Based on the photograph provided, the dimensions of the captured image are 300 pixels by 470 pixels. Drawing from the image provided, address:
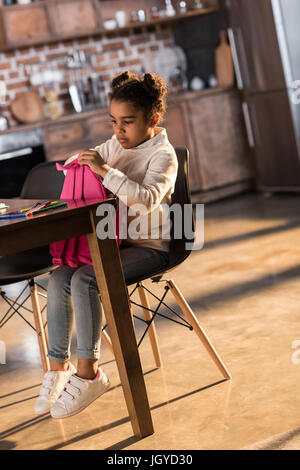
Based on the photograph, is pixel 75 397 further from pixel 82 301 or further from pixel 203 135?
pixel 203 135

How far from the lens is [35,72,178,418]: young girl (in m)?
2.01

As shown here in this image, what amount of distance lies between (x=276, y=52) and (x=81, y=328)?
392 cm

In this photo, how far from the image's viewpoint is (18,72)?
5.91m

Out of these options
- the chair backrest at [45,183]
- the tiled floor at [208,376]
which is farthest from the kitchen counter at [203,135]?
the chair backrest at [45,183]

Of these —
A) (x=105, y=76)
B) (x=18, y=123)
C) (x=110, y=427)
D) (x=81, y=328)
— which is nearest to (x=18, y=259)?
(x=81, y=328)

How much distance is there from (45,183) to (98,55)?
3862 mm

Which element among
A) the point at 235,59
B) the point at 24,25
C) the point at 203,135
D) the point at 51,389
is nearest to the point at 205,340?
the point at 51,389

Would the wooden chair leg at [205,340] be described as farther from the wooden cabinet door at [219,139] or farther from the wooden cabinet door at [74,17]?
the wooden cabinet door at [74,17]

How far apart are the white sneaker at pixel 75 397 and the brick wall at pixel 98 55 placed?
409 centimetres

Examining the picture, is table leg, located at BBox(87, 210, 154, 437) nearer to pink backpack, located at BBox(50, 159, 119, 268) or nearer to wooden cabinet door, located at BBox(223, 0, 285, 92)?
pink backpack, located at BBox(50, 159, 119, 268)

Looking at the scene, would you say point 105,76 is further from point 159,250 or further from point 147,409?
point 147,409

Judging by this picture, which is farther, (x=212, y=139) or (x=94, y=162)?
(x=212, y=139)

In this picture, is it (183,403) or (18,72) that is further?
(18,72)

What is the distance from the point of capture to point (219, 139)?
5.94 meters
